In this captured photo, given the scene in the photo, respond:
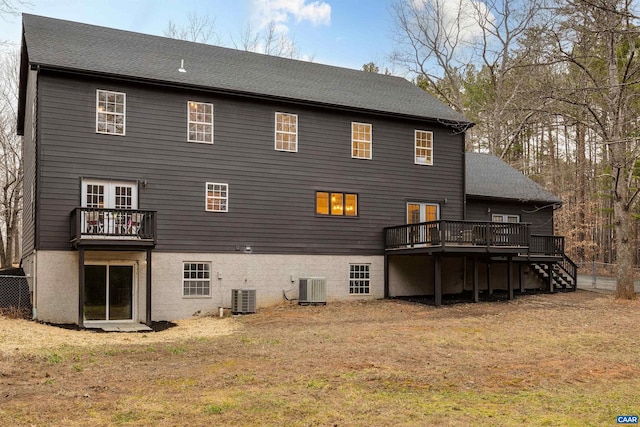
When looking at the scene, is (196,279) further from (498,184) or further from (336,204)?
(498,184)

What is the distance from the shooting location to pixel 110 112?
17547 millimetres

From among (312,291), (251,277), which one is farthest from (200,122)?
(312,291)

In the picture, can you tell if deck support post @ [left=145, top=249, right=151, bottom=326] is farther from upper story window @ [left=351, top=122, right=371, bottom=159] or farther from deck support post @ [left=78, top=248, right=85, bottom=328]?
upper story window @ [left=351, top=122, right=371, bottom=159]

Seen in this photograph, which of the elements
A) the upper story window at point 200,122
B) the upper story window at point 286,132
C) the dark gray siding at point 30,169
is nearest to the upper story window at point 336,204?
the upper story window at point 286,132

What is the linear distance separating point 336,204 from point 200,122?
5.62 m

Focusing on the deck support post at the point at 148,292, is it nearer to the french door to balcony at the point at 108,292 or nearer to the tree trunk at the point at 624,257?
the french door to balcony at the point at 108,292

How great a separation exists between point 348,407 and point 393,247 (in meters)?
14.2

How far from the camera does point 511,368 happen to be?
9984 mm

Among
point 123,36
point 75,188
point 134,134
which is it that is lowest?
point 75,188

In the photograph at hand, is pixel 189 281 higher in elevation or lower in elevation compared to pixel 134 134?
lower

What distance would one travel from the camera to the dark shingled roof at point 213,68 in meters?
17.8

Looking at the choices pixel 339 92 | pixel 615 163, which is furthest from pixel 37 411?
pixel 615 163

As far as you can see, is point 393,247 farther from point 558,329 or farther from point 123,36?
point 123,36

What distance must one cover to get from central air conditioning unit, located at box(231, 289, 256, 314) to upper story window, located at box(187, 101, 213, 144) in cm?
497
